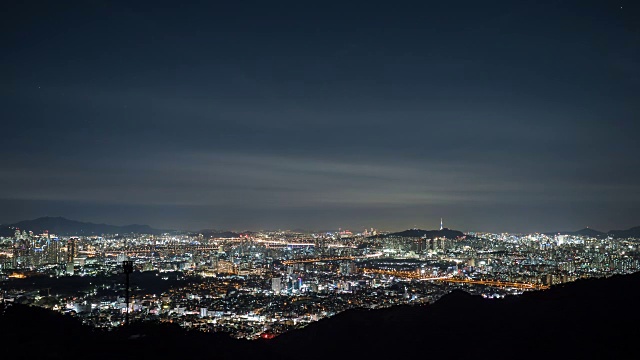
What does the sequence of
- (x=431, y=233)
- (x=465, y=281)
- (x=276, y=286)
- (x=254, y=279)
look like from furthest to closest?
(x=431, y=233), (x=254, y=279), (x=465, y=281), (x=276, y=286)

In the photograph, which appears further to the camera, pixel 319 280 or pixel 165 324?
pixel 319 280

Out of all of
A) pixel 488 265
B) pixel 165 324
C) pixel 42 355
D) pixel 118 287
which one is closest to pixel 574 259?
pixel 488 265

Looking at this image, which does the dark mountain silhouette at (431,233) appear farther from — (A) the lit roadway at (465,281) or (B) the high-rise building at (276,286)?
(B) the high-rise building at (276,286)

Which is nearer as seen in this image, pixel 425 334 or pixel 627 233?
pixel 425 334

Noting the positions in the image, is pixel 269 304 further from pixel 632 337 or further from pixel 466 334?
pixel 632 337

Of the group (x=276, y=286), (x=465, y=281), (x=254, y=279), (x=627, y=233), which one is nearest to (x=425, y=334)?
(x=276, y=286)

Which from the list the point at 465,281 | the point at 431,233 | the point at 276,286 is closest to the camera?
the point at 276,286

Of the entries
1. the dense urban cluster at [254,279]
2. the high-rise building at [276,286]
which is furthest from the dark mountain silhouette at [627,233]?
the high-rise building at [276,286]

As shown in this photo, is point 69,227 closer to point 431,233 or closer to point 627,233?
point 431,233
